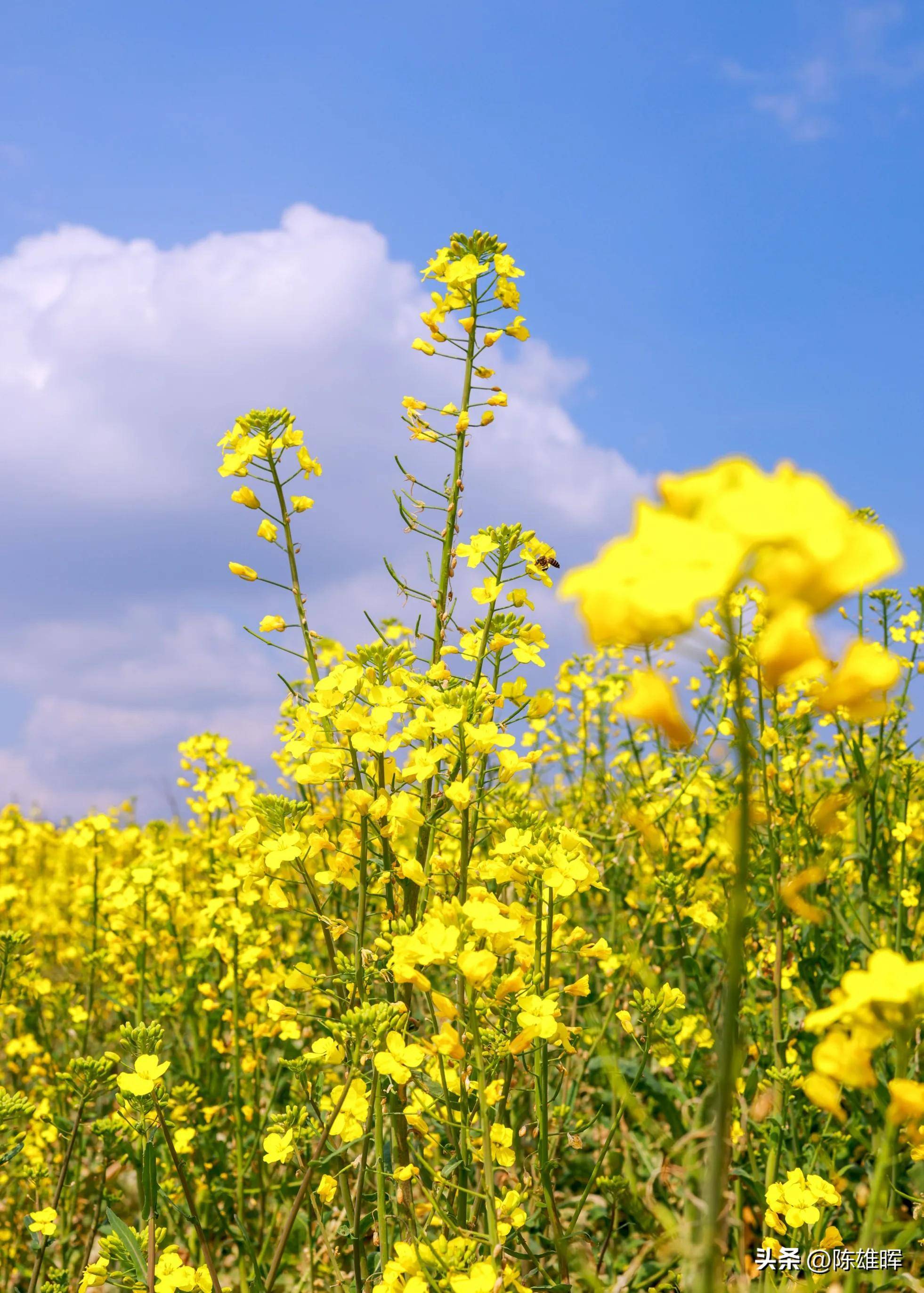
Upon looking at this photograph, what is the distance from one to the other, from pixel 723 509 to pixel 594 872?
4.72 ft

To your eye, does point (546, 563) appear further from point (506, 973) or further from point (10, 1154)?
point (10, 1154)

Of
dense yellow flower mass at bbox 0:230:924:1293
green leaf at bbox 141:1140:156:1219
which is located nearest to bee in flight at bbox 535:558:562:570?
dense yellow flower mass at bbox 0:230:924:1293

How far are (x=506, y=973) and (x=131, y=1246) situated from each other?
3.45ft

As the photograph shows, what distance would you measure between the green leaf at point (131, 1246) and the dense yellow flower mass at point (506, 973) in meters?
0.01

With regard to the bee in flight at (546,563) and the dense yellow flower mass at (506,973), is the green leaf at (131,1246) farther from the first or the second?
the bee in flight at (546,563)

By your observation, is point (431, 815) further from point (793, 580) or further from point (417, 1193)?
point (793, 580)

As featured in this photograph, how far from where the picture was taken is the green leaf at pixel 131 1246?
2211 millimetres

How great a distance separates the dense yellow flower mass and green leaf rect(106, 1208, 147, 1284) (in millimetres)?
13

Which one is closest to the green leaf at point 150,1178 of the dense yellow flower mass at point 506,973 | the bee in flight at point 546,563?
the dense yellow flower mass at point 506,973

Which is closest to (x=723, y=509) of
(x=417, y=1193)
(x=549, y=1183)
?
(x=549, y=1183)

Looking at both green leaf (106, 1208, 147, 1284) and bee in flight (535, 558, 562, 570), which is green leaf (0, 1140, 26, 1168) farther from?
bee in flight (535, 558, 562, 570)

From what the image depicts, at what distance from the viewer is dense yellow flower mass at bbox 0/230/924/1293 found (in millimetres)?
1046

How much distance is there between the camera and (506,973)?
2.40 meters

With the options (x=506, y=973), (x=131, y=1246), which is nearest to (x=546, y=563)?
(x=506, y=973)
